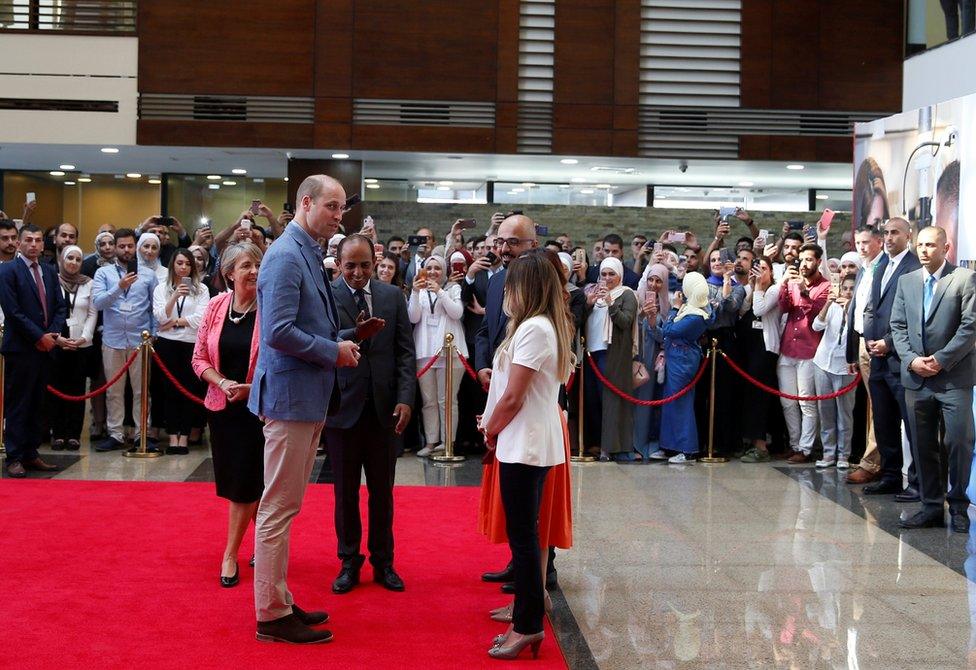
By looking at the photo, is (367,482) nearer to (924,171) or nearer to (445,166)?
(924,171)

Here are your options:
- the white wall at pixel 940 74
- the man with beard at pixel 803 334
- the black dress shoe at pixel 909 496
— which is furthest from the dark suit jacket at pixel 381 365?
the white wall at pixel 940 74

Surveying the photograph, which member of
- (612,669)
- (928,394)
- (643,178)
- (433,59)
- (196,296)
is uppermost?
(433,59)

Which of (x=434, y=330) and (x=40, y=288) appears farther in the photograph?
(x=434, y=330)

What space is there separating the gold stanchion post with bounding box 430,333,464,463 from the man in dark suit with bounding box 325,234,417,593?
360 centimetres

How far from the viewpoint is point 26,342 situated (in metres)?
8.62

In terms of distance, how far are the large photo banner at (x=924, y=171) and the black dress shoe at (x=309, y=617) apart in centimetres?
508

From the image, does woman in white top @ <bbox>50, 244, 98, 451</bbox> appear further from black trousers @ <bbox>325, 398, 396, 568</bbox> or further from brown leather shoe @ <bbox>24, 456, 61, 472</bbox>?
black trousers @ <bbox>325, 398, 396, 568</bbox>

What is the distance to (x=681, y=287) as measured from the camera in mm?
10203

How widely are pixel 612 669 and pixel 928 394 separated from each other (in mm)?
3914

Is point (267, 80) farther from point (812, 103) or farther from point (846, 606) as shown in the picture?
point (846, 606)

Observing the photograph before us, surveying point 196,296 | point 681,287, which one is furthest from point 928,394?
point 196,296

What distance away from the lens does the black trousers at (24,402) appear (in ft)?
27.9

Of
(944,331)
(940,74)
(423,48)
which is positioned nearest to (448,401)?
(944,331)

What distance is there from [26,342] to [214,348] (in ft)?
11.7
